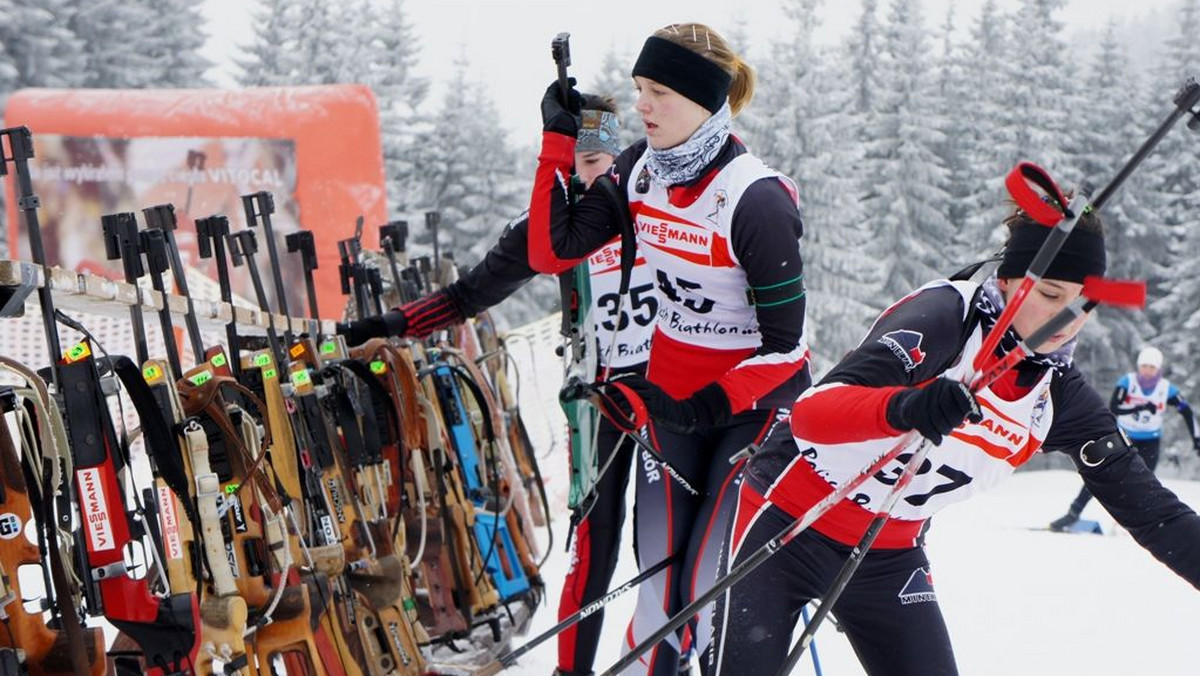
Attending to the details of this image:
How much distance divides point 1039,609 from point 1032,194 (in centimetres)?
528

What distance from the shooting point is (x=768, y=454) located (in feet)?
10.4

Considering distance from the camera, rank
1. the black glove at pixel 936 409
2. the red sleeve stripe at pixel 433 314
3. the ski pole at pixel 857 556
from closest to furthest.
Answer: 1. the black glove at pixel 936 409
2. the ski pole at pixel 857 556
3. the red sleeve stripe at pixel 433 314

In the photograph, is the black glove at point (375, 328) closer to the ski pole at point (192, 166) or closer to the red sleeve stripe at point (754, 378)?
the red sleeve stripe at point (754, 378)

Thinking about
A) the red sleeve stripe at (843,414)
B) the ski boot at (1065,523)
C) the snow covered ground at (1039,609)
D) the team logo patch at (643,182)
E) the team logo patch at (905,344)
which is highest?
the team logo patch at (643,182)

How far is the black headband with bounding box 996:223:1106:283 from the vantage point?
2.57m

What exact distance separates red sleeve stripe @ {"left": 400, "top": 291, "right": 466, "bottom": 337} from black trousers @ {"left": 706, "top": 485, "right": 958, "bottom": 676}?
1.72 m

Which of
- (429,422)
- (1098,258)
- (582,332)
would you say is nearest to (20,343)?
(429,422)

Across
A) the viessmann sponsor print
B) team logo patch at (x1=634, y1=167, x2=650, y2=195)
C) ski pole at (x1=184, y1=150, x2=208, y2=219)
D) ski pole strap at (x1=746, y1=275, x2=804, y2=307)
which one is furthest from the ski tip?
ski pole at (x1=184, y1=150, x2=208, y2=219)

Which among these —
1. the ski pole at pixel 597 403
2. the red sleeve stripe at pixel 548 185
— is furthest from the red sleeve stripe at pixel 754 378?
the red sleeve stripe at pixel 548 185

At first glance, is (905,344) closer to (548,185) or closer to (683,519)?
(683,519)

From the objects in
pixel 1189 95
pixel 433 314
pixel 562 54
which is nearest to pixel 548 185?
pixel 562 54

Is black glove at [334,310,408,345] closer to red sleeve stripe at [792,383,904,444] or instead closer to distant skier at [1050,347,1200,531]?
red sleeve stripe at [792,383,904,444]

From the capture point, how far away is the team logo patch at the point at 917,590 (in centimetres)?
301

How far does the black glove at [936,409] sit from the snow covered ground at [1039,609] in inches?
127
